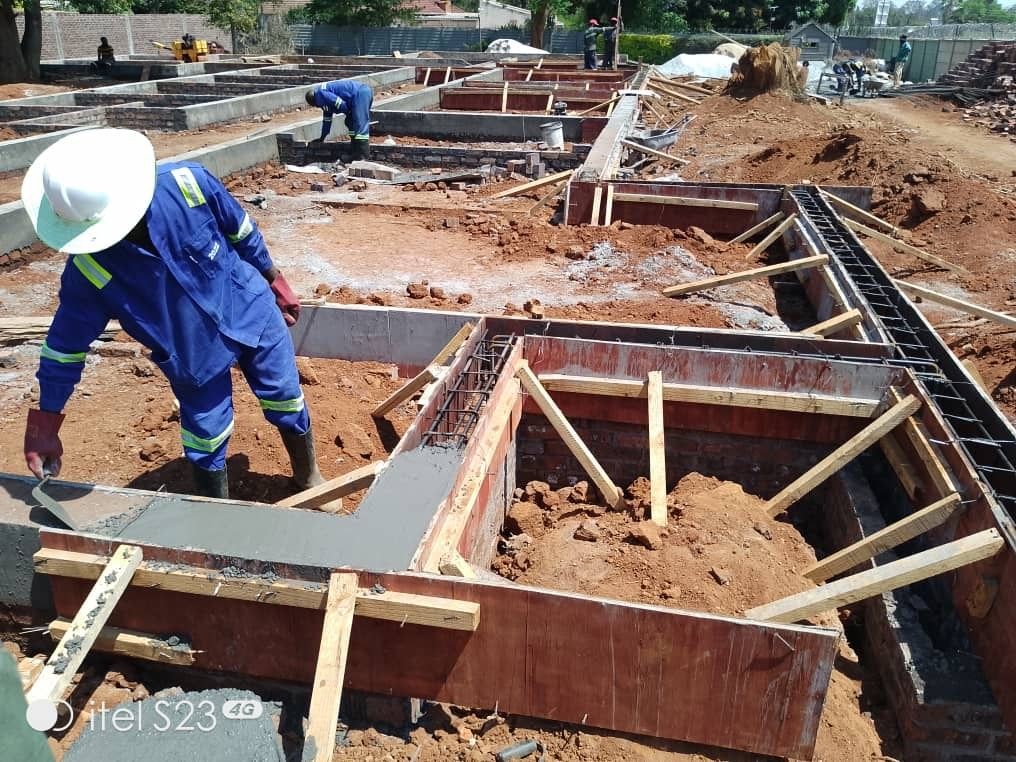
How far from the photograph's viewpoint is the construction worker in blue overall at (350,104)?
1141 cm

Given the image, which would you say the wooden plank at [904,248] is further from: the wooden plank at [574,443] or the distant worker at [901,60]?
the distant worker at [901,60]

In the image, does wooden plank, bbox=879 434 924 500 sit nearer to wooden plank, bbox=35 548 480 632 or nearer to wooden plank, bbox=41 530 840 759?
wooden plank, bbox=41 530 840 759

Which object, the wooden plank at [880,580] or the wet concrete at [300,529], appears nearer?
the wet concrete at [300,529]

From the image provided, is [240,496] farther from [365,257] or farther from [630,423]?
[365,257]

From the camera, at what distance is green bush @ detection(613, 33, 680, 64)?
113 ft

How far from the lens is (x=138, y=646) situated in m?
2.87

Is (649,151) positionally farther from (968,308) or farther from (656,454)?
(656,454)

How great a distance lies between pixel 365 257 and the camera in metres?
7.77

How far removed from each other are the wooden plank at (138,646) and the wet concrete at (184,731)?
192mm

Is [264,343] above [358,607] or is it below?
above

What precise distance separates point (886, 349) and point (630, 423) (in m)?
1.61

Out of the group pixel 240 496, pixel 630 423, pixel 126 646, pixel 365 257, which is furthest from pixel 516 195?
pixel 126 646

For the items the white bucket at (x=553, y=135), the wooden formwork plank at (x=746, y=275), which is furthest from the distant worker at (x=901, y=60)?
the wooden formwork plank at (x=746, y=275)

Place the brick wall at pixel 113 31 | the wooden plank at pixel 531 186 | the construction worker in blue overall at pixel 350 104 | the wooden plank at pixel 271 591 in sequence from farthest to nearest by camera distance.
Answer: the brick wall at pixel 113 31, the construction worker in blue overall at pixel 350 104, the wooden plank at pixel 531 186, the wooden plank at pixel 271 591
